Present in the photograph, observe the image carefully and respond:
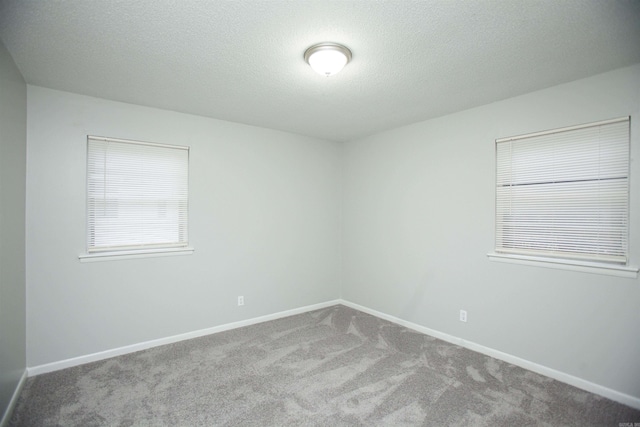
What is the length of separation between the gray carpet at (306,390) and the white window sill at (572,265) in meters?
0.97

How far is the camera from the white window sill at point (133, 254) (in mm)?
2980

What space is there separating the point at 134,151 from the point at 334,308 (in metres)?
3.32

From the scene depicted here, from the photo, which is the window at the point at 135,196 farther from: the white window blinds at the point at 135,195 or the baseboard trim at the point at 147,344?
the baseboard trim at the point at 147,344

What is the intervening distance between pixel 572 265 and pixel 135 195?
165 inches

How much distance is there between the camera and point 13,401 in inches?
88.4

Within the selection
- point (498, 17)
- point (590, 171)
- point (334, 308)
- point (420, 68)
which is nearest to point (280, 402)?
point (334, 308)

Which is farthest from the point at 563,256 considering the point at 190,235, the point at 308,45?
the point at 190,235

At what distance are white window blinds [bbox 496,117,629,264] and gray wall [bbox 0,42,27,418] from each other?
Result: 4.07 metres

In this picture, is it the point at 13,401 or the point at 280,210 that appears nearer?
the point at 13,401

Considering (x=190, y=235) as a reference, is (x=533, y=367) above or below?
below

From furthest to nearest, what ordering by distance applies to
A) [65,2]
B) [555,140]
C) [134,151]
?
[134,151] < [555,140] < [65,2]

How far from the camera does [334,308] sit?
465 centimetres

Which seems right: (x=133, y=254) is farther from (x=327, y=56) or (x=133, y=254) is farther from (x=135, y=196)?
(x=327, y=56)

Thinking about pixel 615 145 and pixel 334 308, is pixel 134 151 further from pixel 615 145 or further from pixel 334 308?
pixel 615 145
